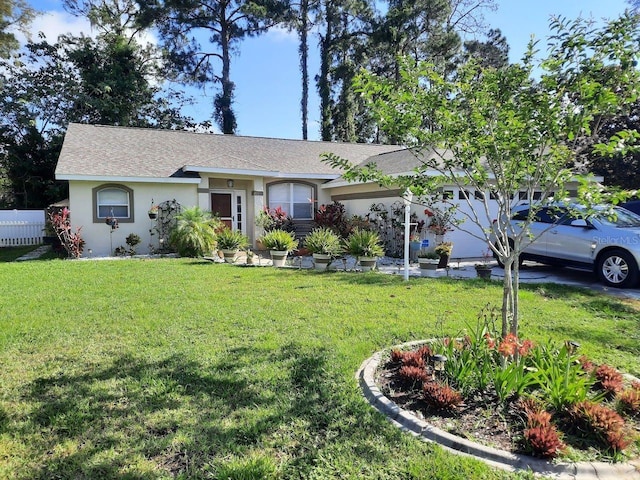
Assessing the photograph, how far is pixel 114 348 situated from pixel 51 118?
25.9 meters

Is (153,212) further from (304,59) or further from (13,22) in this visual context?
(304,59)

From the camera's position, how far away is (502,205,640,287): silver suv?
794 centimetres

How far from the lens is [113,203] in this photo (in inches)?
520

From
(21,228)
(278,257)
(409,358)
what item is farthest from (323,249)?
(21,228)

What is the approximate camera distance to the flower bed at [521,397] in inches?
102

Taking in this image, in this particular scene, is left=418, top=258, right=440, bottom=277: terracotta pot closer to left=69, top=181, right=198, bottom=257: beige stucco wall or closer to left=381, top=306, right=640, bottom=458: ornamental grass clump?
left=381, top=306, right=640, bottom=458: ornamental grass clump

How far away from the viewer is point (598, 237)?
841 centimetres

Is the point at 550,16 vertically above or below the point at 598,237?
above

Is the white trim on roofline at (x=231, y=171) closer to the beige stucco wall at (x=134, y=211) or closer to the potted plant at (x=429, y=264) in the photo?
the beige stucco wall at (x=134, y=211)

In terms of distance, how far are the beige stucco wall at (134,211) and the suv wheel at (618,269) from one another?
485 inches

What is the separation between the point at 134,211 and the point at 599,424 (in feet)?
45.2

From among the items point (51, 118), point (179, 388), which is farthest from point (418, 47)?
point (179, 388)

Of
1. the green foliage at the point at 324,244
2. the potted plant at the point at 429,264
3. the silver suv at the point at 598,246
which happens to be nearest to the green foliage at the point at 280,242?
the green foliage at the point at 324,244

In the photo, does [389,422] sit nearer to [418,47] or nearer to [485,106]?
[485,106]
